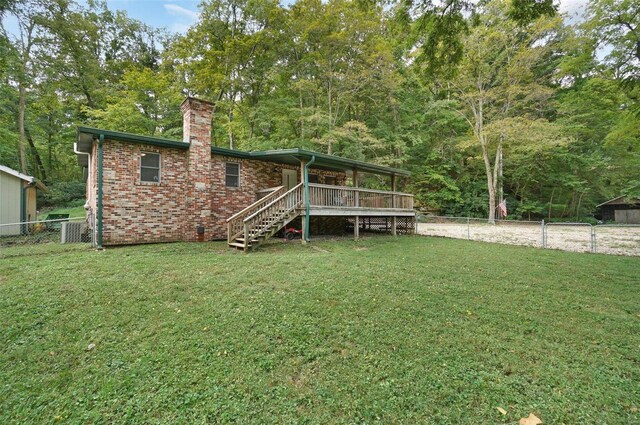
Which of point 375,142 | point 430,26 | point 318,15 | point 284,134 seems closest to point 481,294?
point 430,26

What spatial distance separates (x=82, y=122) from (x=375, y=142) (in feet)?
75.6

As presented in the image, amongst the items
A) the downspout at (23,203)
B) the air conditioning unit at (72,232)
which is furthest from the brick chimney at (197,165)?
the downspout at (23,203)

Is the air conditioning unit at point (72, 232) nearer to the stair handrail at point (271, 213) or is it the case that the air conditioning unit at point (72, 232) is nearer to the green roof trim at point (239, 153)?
the green roof trim at point (239, 153)

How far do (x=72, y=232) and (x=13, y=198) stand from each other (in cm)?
579

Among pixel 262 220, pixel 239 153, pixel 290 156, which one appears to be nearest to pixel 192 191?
pixel 239 153

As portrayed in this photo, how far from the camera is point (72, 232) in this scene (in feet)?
31.8

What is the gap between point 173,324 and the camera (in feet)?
12.3

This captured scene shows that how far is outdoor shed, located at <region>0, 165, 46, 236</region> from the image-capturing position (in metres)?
12.0

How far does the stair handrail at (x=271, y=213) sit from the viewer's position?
873 cm

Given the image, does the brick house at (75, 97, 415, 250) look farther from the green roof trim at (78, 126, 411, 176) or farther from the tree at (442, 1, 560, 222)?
the tree at (442, 1, 560, 222)

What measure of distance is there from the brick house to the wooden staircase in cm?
3

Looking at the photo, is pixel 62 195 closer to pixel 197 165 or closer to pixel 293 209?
pixel 197 165

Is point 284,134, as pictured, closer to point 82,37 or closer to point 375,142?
point 375,142

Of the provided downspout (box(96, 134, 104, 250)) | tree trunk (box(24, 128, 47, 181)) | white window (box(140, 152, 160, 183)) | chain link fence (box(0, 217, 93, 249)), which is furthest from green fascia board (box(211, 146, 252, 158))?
tree trunk (box(24, 128, 47, 181))
